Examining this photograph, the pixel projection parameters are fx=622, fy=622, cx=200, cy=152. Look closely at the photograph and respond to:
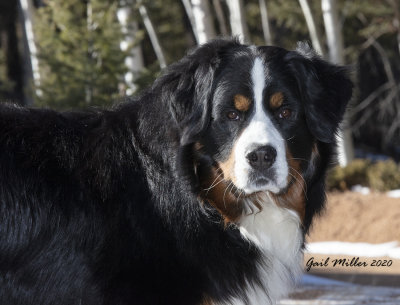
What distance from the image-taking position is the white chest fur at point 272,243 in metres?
4.02

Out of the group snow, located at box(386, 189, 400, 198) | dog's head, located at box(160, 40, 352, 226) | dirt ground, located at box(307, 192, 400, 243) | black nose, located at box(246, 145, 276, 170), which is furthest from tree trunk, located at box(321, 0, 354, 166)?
black nose, located at box(246, 145, 276, 170)

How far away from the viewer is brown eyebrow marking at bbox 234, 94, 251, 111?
3.79m

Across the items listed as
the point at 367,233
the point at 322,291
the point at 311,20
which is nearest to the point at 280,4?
the point at 311,20

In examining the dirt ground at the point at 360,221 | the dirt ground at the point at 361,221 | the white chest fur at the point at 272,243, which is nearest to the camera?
the white chest fur at the point at 272,243

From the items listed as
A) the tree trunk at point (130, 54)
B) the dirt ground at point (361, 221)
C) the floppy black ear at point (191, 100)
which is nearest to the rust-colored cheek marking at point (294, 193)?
the floppy black ear at point (191, 100)

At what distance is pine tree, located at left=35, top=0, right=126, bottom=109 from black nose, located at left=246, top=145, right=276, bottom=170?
8.18m

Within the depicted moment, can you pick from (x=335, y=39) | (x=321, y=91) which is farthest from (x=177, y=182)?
(x=335, y=39)

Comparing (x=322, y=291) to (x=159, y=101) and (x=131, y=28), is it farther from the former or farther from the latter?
(x=131, y=28)

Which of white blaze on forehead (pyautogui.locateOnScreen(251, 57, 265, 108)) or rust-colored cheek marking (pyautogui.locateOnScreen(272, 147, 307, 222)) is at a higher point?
white blaze on forehead (pyautogui.locateOnScreen(251, 57, 265, 108))

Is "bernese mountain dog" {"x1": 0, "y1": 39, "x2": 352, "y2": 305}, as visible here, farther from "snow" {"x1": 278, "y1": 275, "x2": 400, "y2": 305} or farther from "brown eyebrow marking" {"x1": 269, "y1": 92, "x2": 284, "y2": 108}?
"snow" {"x1": 278, "y1": 275, "x2": 400, "y2": 305}

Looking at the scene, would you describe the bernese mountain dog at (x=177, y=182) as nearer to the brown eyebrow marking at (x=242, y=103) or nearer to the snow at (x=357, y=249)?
the brown eyebrow marking at (x=242, y=103)

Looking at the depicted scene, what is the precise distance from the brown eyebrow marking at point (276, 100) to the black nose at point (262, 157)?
32 cm

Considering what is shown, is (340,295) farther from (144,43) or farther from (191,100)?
(144,43)

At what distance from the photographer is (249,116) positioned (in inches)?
148
